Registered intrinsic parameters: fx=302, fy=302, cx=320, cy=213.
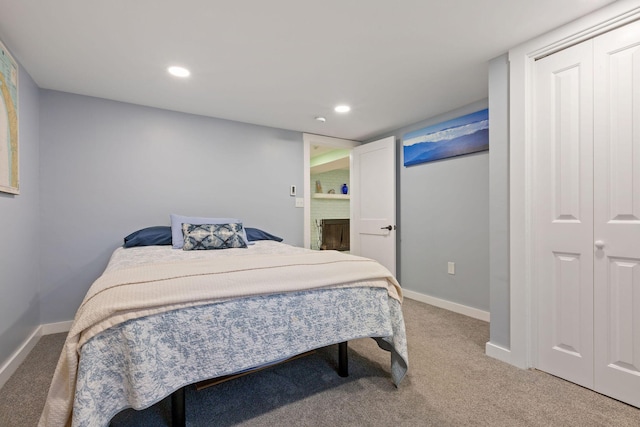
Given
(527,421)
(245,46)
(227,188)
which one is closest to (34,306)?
(227,188)

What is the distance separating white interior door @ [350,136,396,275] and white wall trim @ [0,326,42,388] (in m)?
3.35

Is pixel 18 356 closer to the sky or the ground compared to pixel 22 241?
closer to the ground

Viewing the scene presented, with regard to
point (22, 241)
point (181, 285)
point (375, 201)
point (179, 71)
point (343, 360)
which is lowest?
point (343, 360)

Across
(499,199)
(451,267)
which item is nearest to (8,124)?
(499,199)

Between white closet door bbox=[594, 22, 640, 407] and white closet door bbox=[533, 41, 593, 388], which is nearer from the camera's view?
white closet door bbox=[594, 22, 640, 407]

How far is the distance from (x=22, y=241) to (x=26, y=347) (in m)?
0.77

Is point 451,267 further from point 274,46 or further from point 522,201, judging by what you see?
point 274,46

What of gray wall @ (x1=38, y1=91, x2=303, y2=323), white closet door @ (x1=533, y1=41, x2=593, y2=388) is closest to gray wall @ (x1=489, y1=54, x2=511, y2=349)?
white closet door @ (x1=533, y1=41, x2=593, y2=388)

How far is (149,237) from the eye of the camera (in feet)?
8.91

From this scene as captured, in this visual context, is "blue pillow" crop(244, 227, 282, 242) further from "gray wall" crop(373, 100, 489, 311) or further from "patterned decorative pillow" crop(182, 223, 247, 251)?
"gray wall" crop(373, 100, 489, 311)

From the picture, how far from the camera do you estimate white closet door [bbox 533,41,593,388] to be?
1.72m

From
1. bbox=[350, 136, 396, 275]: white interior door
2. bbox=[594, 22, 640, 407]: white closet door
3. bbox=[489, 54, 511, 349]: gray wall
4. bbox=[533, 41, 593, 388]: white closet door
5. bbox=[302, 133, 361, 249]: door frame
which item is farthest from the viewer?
bbox=[302, 133, 361, 249]: door frame

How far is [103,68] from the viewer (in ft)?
7.36

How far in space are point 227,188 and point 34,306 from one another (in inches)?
75.4
